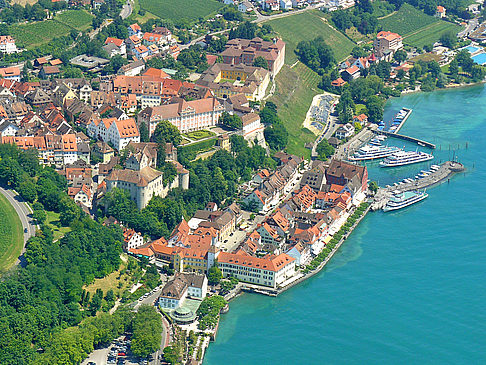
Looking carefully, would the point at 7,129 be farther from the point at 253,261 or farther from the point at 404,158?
the point at 404,158

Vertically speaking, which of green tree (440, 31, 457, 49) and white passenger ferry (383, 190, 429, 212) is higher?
white passenger ferry (383, 190, 429, 212)

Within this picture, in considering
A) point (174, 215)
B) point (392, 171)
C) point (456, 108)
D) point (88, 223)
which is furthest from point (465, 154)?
point (88, 223)

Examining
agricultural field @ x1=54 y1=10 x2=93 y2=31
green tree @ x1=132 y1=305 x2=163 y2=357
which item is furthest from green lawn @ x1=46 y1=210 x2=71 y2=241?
agricultural field @ x1=54 y1=10 x2=93 y2=31

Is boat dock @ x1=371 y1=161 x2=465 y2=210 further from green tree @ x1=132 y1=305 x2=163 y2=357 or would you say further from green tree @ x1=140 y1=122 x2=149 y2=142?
green tree @ x1=132 y1=305 x2=163 y2=357

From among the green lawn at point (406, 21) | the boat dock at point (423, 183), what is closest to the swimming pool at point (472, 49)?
the green lawn at point (406, 21)

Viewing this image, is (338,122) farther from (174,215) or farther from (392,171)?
(174,215)

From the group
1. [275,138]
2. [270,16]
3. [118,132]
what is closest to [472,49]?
[270,16]
